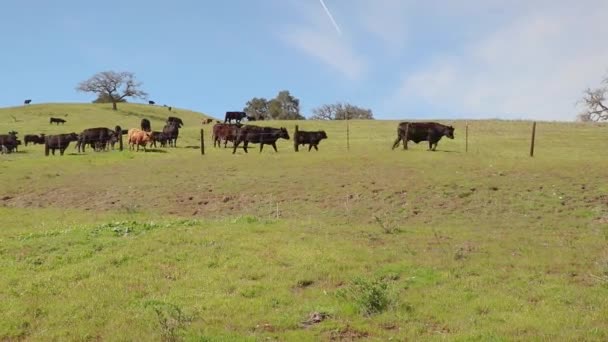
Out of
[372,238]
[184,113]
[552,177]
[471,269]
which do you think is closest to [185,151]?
[552,177]

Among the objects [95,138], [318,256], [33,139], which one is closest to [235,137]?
[95,138]

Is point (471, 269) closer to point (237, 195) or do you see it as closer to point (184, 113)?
point (237, 195)

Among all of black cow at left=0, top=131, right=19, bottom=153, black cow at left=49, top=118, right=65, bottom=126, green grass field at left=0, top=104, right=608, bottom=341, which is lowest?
green grass field at left=0, top=104, right=608, bottom=341

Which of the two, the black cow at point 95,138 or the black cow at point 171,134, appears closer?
the black cow at point 95,138

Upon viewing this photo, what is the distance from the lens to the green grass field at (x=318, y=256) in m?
8.25

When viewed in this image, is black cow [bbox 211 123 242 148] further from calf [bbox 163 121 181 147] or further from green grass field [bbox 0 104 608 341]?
green grass field [bbox 0 104 608 341]

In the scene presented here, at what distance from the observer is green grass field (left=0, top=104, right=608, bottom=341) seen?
825cm

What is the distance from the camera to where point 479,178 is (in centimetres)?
2298

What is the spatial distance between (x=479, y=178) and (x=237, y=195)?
881 centimetres

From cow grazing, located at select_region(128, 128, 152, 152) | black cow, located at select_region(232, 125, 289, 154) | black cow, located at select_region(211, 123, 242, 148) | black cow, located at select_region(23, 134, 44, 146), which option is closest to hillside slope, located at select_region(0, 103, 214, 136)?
black cow, located at select_region(23, 134, 44, 146)

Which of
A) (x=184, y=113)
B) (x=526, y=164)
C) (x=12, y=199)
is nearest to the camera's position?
(x=12, y=199)

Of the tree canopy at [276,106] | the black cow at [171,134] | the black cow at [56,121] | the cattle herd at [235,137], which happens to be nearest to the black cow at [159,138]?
the cattle herd at [235,137]

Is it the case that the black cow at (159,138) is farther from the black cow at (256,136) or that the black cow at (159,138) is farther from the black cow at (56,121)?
the black cow at (56,121)

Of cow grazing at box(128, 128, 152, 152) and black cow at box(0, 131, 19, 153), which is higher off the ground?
cow grazing at box(128, 128, 152, 152)
